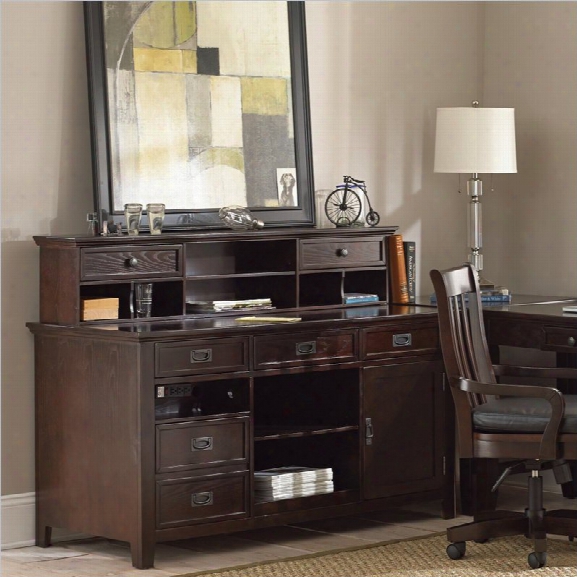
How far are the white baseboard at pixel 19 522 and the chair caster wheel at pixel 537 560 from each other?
1551 mm

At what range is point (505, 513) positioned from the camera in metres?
4.08

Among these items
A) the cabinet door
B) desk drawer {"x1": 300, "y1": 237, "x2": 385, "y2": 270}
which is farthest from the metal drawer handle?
desk drawer {"x1": 300, "y1": 237, "x2": 385, "y2": 270}

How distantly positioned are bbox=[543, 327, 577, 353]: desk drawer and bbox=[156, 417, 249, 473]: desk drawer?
113 centimetres

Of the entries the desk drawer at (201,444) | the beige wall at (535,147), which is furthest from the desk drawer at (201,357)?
the beige wall at (535,147)

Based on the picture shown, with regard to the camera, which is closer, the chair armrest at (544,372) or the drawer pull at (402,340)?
the chair armrest at (544,372)

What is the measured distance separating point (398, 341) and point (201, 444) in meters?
0.89

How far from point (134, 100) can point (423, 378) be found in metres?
1.44

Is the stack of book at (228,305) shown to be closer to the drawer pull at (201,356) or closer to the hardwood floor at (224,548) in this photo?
the drawer pull at (201,356)

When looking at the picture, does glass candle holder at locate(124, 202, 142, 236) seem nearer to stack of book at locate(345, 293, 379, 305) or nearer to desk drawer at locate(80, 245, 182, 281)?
A: desk drawer at locate(80, 245, 182, 281)

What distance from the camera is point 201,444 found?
388 cm

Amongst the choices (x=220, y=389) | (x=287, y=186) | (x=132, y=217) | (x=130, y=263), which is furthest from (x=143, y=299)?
(x=287, y=186)

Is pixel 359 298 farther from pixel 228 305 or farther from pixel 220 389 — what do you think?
pixel 220 389

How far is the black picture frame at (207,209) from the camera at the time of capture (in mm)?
4148

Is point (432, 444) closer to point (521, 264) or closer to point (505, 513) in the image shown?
point (505, 513)
